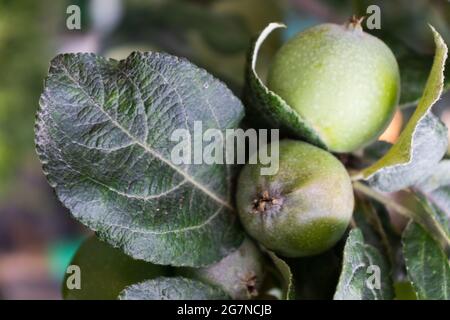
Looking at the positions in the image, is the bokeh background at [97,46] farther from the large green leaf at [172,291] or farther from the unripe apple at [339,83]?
the large green leaf at [172,291]

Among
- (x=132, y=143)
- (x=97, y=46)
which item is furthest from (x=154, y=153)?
(x=97, y=46)

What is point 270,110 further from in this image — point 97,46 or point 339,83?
point 97,46

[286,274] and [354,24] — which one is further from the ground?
[354,24]

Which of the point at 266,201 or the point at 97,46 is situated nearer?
the point at 266,201

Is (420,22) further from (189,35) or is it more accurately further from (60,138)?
(60,138)

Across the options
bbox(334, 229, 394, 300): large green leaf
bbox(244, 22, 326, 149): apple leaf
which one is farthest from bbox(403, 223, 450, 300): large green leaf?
bbox(244, 22, 326, 149): apple leaf
